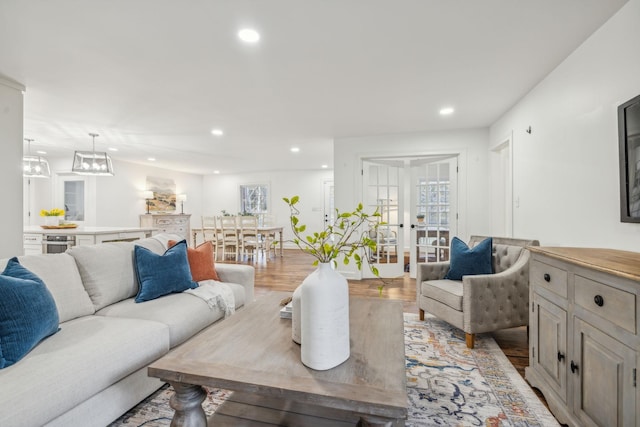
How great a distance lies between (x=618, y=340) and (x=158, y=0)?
9.19 feet

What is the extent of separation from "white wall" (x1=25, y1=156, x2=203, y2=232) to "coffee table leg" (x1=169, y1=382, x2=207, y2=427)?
691 centimetres

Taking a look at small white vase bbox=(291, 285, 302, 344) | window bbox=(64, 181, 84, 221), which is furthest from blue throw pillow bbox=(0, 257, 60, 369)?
window bbox=(64, 181, 84, 221)

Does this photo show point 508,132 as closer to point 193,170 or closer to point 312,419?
point 312,419

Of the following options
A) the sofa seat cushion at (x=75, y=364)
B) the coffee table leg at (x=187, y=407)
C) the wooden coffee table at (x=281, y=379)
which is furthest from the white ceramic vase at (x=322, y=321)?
the sofa seat cushion at (x=75, y=364)

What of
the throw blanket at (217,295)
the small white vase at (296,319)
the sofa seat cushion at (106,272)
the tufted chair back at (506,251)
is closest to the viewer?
the small white vase at (296,319)

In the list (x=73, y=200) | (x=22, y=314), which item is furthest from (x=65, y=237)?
(x=73, y=200)

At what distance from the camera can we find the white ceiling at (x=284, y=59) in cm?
184

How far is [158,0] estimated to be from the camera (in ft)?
5.66

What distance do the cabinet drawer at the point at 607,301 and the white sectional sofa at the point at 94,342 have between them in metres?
2.22

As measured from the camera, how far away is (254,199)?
9.46m

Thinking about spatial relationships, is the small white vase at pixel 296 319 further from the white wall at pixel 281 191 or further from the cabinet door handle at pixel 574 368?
the white wall at pixel 281 191

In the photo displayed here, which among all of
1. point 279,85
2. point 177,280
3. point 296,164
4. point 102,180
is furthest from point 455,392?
point 102,180

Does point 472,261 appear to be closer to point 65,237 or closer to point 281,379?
point 281,379

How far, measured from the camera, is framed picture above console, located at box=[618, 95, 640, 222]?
63.6 inches
